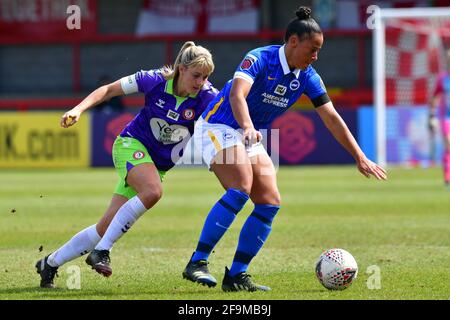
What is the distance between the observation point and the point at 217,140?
7223 mm

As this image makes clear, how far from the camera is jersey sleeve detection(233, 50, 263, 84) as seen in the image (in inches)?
275

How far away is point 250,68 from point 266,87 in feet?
0.78

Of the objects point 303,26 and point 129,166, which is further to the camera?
point 129,166

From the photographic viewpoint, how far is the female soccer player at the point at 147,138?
7.30 m

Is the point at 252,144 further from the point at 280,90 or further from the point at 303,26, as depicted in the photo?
the point at 303,26

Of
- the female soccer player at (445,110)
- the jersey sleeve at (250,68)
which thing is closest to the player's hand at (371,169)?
the jersey sleeve at (250,68)

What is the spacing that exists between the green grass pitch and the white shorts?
0.97 m

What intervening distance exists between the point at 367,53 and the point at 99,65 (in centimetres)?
871

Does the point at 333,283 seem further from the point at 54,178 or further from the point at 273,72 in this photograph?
the point at 54,178

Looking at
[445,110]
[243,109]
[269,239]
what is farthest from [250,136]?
[445,110]

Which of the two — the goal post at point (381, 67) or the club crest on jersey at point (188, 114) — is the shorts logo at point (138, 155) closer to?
the club crest on jersey at point (188, 114)

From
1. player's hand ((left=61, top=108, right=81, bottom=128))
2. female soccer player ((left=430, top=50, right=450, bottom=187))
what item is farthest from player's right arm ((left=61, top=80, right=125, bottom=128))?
female soccer player ((left=430, top=50, right=450, bottom=187))

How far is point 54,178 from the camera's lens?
2056 cm
